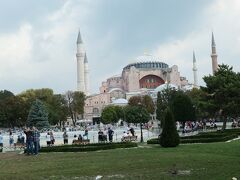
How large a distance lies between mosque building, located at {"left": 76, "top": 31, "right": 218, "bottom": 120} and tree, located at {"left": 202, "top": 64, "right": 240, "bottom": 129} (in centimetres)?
7657

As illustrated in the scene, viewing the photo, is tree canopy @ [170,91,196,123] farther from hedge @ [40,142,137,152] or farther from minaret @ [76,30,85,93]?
minaret @ [76,30,85,93]

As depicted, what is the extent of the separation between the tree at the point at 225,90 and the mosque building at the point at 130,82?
→ 251ft

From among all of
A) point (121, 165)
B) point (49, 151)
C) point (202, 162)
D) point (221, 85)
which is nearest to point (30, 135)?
point (49, 151)

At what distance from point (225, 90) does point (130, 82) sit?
302ft

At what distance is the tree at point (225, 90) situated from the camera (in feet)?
104

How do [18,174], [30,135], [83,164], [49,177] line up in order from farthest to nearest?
[30,135], [83,164], [18,174], [49,177]

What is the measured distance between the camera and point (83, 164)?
1433cm

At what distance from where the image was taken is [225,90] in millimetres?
31656

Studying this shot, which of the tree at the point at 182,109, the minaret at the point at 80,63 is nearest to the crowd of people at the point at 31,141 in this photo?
the tree at the point at 182,109

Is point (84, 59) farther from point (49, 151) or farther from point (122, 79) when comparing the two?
point (49, 151)

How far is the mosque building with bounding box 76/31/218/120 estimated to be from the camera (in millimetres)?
114000

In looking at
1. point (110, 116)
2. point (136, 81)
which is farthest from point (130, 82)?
point (110, 116)

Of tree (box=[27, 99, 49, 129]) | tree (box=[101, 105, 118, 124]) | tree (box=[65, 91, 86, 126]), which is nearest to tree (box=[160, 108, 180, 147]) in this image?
tree (box=[27, 99, 49, 129])

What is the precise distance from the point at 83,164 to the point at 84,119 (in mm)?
98078
